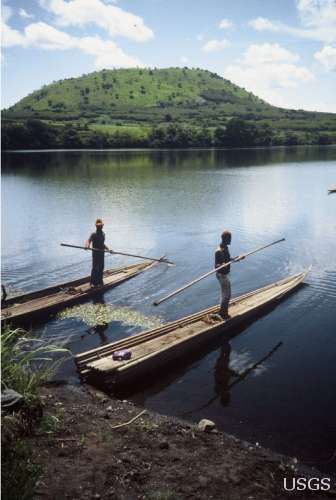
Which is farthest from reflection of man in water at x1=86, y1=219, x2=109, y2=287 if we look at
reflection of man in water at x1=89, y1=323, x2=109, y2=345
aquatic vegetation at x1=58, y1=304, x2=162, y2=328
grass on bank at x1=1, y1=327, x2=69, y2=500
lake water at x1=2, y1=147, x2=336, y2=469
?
grass on bank at x1=1, y1=327, x2=69, y2=500

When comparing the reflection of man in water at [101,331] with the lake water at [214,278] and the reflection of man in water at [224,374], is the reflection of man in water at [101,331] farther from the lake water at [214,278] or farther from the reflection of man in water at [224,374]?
the reflection of man in water at [224,374]

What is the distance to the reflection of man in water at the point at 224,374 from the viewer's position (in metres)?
13.2

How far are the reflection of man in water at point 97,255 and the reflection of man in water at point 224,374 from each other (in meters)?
7.34

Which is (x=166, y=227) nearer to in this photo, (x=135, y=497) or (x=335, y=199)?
(x=335, y=199)

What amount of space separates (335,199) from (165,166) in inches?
1720

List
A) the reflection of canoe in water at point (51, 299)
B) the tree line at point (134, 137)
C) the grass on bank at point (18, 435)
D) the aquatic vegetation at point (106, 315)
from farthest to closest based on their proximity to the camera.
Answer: the tree line at point (134, 137) → the aquatic vegetation at point (106, 315) → the reflection of canoe in water at point (51, 299) → the grass on bank at point (18, 435)

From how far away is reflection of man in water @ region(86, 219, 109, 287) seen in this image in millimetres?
20406

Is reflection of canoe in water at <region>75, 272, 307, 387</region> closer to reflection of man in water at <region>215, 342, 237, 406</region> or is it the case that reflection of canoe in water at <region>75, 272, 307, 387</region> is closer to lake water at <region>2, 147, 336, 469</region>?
lake water at <region>2, 147, 336, 469</region>

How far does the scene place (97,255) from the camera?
2041cm

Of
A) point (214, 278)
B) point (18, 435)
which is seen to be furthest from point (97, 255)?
point (18, 435)

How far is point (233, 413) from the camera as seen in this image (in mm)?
12164

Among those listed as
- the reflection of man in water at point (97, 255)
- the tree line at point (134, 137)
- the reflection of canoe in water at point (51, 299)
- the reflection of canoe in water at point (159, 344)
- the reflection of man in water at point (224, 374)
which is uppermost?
the tree line at point (134, 137)

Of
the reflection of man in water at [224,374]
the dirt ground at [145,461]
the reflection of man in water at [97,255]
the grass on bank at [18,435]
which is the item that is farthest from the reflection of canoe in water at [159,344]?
the reflection of man in water at [97,255]

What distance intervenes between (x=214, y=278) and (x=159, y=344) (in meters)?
10.0
